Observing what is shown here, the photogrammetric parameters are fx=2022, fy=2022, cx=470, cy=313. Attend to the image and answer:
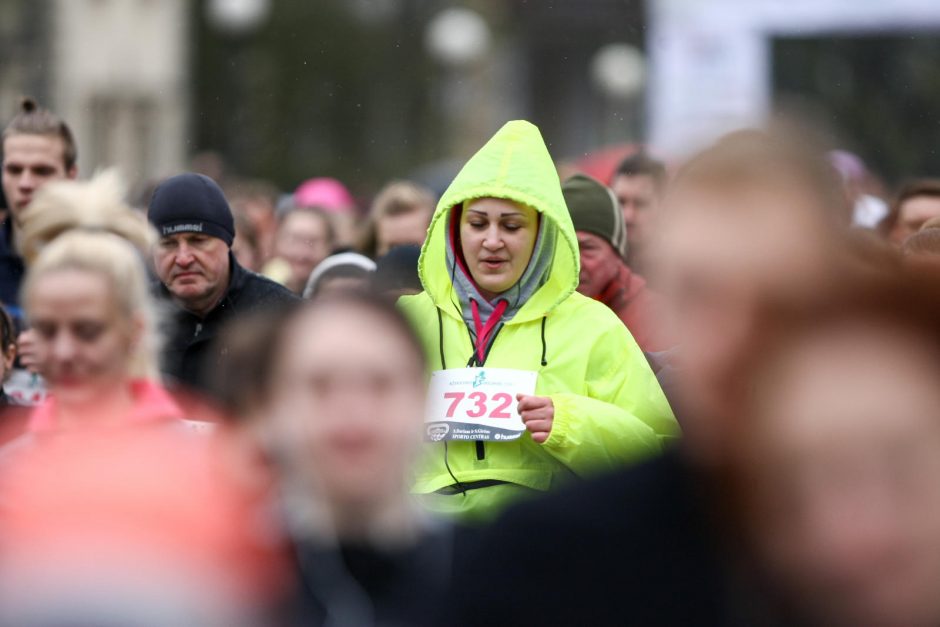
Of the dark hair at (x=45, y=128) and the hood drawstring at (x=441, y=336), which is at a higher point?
the dark hair at (x=45, y=128)

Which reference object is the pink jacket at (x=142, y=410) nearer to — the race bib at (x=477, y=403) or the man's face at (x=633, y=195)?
the race bib at (x=477, y=403)

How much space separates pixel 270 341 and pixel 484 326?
332 cm

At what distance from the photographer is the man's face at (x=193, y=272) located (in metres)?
6.78

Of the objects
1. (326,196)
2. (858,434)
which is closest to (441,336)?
(858,434)

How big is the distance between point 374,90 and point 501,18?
10.2ft

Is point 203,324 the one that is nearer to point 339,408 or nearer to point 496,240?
point 496,240

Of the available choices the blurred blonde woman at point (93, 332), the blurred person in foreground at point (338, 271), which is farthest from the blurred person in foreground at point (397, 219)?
the blurred blonde woman at point (93, 332)

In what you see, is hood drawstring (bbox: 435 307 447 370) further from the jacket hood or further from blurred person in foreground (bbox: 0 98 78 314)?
blurred person in foreground (bbox: 0 98 78 314)

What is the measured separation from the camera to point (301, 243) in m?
10.1

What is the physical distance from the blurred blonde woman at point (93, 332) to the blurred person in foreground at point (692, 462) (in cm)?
95

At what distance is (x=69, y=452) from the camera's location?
2.50m

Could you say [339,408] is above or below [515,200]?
below

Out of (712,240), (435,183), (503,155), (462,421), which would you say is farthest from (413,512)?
(435,183)

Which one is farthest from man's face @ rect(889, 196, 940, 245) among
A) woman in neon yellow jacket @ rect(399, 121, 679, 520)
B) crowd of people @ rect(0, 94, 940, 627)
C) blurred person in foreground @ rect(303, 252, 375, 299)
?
crowd of people @ rect(0, 94, 940, 627)
